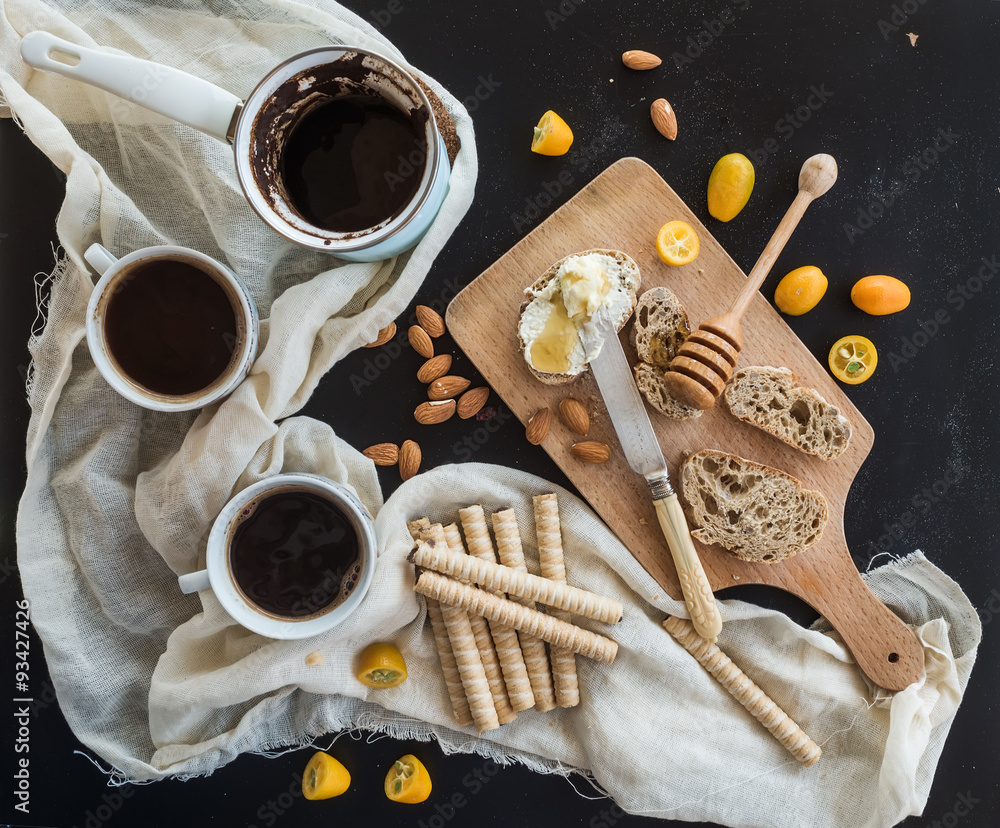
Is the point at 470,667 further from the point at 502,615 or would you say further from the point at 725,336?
the point at 725,336

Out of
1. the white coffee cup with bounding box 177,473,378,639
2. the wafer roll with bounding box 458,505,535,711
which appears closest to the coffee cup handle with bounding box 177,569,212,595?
the white coffee cup with bounding box 177,473,378,639

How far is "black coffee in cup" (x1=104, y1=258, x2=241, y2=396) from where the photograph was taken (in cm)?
139

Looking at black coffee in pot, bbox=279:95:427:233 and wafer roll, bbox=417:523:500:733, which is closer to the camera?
black coffee in pot, bbox=279:95:427:233

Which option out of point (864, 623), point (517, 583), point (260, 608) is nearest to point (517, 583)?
point (517, 583)

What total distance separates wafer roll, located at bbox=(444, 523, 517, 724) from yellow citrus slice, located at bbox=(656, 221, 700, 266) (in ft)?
2.63

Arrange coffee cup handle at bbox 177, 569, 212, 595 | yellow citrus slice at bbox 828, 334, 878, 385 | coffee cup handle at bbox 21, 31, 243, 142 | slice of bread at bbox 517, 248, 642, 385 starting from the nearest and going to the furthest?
1. coffee cup handle at bbox 21, 31, 243, 142
2. coffee cup handle at bbox 177, 569, 212, 595
3. slice of bread at bbox 517, 248, 642, 385
4. yellow citrus slice at bbox 828, 334, 878, 385

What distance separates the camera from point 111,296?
1372mm

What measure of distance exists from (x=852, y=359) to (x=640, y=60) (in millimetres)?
872

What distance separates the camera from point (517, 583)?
154cm

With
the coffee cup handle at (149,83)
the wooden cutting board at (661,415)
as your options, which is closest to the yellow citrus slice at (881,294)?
the wooden cutting board at (661,415)

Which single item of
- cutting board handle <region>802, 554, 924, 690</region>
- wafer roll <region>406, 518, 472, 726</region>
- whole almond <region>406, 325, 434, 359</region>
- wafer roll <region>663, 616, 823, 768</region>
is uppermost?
cutting board handle <region>802, 554, 924, 690</region>

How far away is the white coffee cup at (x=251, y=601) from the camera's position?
140 centimetres

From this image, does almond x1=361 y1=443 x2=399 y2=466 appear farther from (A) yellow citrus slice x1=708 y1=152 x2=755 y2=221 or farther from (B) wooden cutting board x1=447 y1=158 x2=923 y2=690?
(A) yellow citrus slice x1=708 y1=152 x2=755 y2=221

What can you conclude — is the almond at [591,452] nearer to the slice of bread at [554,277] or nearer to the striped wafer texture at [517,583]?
the slice of bread at [554,277]
